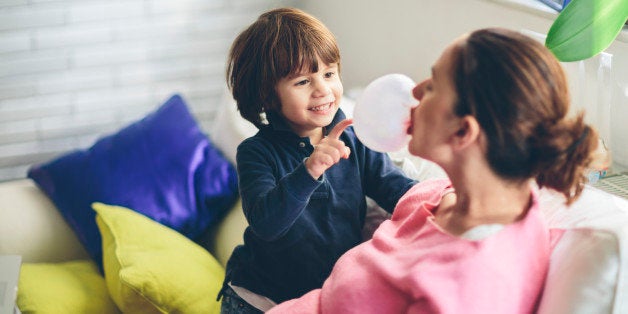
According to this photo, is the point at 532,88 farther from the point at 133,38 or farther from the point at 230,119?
the point at 133,38

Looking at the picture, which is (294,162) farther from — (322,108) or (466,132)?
(466,132)

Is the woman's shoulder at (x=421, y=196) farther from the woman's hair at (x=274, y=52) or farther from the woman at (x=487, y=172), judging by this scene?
the woman's hair at (x=274, y=52)

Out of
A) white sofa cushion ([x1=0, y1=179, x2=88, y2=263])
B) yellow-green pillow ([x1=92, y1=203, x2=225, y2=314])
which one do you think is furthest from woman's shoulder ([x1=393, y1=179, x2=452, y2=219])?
white sofa cushion ([x1=0, y1=179, x2=88, y2=263])

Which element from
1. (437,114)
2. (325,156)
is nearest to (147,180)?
(325,156)

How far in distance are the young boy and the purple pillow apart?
75 cm

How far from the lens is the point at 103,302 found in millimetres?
2176

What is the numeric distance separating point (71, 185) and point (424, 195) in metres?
1.43

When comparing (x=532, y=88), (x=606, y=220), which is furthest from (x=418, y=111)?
(x=606, y=220)

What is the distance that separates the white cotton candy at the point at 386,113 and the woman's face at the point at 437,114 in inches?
1.4

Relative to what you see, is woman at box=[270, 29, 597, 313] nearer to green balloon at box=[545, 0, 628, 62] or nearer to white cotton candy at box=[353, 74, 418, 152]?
white cotton candy at box=[353, 74, 418, 152]

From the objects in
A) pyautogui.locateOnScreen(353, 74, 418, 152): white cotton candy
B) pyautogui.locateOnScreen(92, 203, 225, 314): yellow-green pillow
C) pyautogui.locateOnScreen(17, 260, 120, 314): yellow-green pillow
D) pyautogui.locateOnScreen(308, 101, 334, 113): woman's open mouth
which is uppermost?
pyautogui.locateOnScreen(353, 74, 418, 152): white cotton candy

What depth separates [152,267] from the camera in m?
2.00

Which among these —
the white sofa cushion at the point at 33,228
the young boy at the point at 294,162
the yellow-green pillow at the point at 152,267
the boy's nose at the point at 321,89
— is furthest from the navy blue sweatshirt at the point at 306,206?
the white sofa cushion at the point at 33,228

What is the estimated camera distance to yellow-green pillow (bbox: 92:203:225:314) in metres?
1.95
